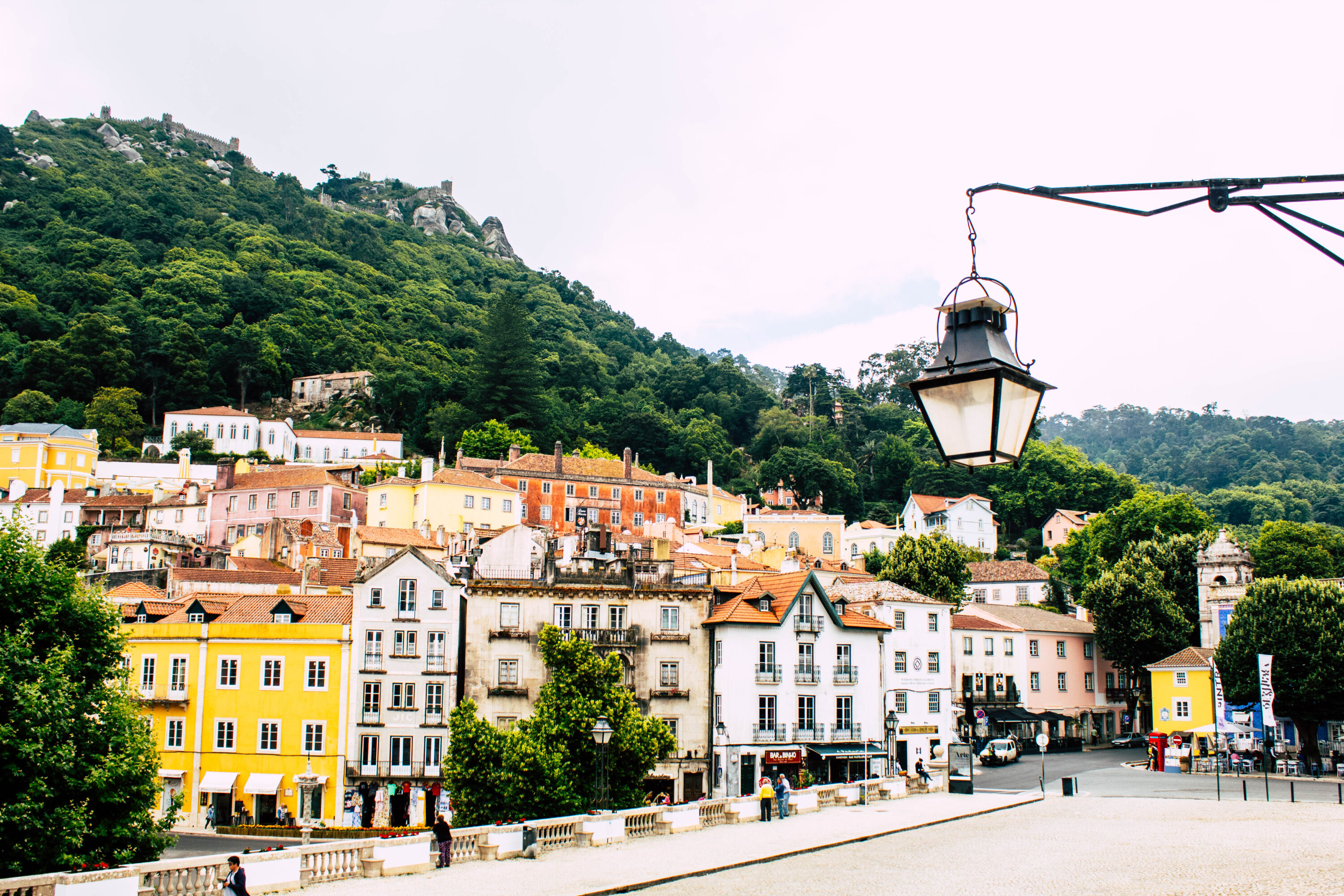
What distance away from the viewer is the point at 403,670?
41312 mm

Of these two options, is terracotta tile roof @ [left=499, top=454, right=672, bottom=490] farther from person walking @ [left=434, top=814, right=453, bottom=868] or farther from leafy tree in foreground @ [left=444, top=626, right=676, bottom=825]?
person walking @ [left=434, top=814, right=453, bottom=868]

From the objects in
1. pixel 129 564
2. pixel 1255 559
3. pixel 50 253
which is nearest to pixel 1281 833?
pixel 1255 559

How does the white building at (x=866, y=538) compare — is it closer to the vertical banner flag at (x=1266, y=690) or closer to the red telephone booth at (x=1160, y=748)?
the red telephone booth at (x=1160, y=748)

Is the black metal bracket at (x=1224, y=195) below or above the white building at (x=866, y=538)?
below

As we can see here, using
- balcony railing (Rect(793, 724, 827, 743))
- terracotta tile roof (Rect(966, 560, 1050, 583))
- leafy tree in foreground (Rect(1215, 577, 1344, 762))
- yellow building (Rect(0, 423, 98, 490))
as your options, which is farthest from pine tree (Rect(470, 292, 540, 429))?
leafy tree in foreground (Rect(1215, 577, 1344, 762))

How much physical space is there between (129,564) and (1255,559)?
75927mm

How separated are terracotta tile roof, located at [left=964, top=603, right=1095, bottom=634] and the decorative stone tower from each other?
631 centimetres

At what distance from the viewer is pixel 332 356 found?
126375mm

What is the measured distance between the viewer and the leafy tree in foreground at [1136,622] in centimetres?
6053

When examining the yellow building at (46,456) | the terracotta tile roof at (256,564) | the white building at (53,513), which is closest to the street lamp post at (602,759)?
the terracotta tile roof at (256,564)

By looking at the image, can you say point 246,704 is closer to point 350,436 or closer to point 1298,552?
point 350,436

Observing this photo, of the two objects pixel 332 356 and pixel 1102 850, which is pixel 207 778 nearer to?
pixel 1102 850

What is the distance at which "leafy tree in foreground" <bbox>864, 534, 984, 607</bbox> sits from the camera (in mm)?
65250

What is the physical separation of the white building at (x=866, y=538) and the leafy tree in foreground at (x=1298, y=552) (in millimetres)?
27653
